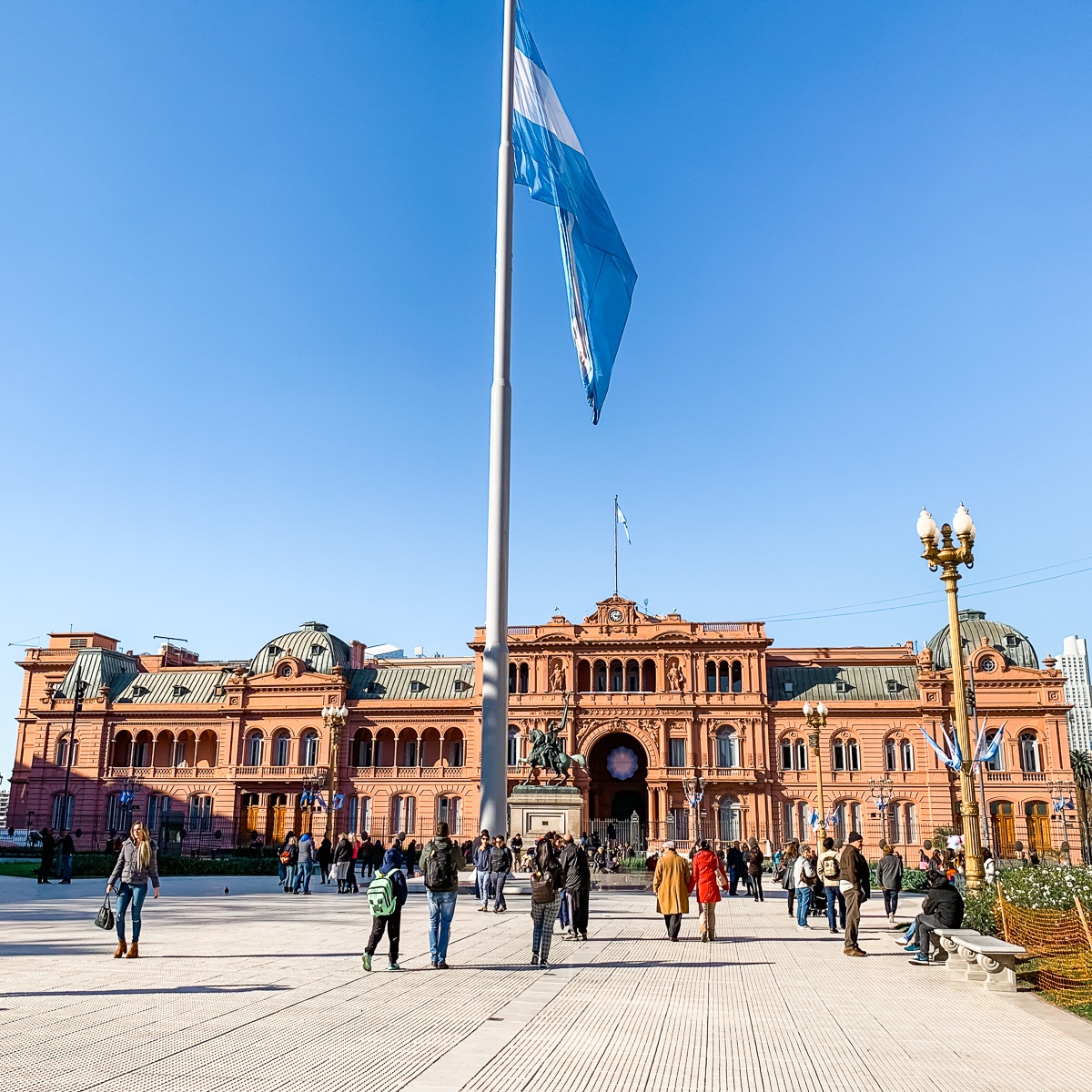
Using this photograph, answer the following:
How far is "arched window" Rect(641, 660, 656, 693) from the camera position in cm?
7019

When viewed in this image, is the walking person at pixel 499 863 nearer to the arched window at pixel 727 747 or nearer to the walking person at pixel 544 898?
the walking person at pixel 544 898

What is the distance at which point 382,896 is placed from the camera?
1391 centimetres

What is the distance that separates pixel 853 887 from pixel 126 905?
38.7 feet

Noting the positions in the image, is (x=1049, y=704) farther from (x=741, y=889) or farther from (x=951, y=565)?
(x=951, y=565)

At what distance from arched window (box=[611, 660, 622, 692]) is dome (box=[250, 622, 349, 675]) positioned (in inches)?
827

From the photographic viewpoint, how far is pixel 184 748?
77.0 metres

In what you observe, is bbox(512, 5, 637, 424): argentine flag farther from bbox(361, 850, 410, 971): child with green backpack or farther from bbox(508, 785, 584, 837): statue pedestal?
bbox(508, 785, 584, 837): statue pedestal

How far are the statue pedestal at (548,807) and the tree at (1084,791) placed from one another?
33.6m

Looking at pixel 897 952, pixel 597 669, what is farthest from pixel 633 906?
pixel 597 669

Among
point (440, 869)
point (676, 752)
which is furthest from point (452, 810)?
point (440, 869)

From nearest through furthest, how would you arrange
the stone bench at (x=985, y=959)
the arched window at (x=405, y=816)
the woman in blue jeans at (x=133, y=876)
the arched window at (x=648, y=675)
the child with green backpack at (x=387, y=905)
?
the stone bench at (x=985, y=959) → the child with green backpack at (x=387, y=905) → the woman in blue jeans at (x=133, y=876) → the arched window at (x=648, y=675) → the arched window at (x=405, y=816)

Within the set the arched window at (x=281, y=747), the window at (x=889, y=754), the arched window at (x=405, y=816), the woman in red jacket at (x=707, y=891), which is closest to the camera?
the woman in red jacket at (x=707, y=891)

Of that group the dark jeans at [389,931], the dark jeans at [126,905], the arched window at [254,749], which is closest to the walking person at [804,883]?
the dark jeans at [389,931]

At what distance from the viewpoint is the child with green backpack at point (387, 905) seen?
1391 cm
